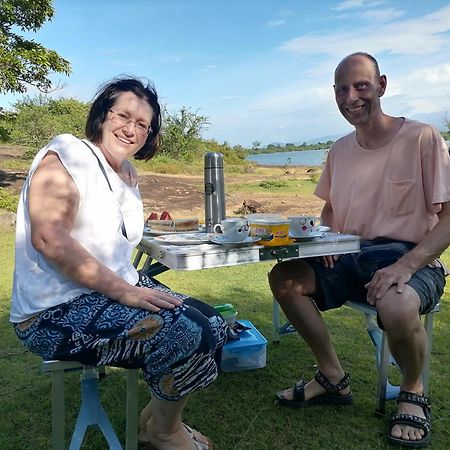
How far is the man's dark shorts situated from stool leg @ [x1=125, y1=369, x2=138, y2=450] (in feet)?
3.17

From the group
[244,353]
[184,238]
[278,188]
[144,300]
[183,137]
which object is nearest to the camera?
[144,300]

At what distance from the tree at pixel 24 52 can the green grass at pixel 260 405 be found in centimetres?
707

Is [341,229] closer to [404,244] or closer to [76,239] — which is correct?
[404,244]

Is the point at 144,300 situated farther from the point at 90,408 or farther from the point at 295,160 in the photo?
the point at 295,160

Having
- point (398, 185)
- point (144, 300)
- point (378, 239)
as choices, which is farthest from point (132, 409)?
point (398, 185)

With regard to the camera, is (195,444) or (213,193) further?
(213,193)

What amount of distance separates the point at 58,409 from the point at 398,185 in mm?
1603

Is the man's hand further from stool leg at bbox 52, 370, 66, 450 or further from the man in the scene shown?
stool leg at bbox 52, 370, 66, 450

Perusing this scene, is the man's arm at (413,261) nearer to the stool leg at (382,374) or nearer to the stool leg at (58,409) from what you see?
the stool leg at (382,374)

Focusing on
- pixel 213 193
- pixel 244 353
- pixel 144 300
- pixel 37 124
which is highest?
pixel 37 124

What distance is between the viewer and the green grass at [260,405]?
2041 millimetres

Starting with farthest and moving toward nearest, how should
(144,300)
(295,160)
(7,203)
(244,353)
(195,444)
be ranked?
(295,160), (7,203), (244,353), (195,444), (144,300)

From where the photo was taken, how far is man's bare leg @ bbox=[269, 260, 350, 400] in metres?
2.27

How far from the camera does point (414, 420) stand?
6.52 feet
